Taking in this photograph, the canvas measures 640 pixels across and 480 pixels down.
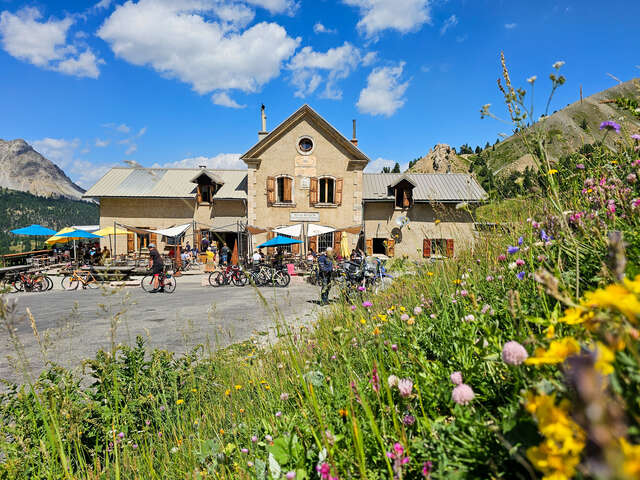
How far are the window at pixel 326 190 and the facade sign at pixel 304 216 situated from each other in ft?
3.19

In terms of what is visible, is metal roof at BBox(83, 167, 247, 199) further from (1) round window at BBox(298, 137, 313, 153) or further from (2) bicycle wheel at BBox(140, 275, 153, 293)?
(2) bicycle wheel at BBox(140, 275, 153, 293)

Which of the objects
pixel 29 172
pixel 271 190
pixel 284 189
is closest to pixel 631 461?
pixel 271 190

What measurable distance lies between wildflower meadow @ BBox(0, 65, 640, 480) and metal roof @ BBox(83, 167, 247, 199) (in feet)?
67.5

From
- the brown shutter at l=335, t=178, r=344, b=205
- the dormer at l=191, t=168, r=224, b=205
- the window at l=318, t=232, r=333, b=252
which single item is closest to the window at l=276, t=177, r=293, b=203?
the brown shutter at l=335, t=178, r=344, b=205

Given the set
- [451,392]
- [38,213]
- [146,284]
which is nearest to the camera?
[451,392]

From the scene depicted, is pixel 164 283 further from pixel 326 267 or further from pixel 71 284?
pixel 326 267

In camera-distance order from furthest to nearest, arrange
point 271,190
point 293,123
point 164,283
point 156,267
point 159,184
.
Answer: point 159,184, point 271,190, point 293,123, point 164,283, point 156,267

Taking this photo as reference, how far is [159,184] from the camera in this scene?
24.5 metres

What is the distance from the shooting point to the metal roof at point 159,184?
Result: 913 inches

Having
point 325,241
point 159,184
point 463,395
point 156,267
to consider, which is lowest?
point 156,267

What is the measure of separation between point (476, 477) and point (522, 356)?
516 mm

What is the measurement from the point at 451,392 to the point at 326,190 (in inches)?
794

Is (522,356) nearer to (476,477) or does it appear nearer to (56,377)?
(476,477)

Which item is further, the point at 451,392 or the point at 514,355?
the point at 451,392
